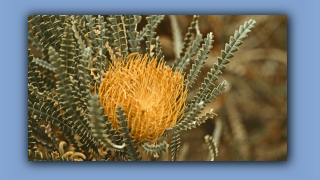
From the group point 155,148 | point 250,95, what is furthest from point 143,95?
point 250,95

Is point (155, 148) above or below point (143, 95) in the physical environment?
below

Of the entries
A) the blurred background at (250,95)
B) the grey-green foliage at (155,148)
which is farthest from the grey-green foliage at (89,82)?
the blurred background at (250,95)

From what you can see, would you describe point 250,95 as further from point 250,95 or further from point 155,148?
point 155,148
